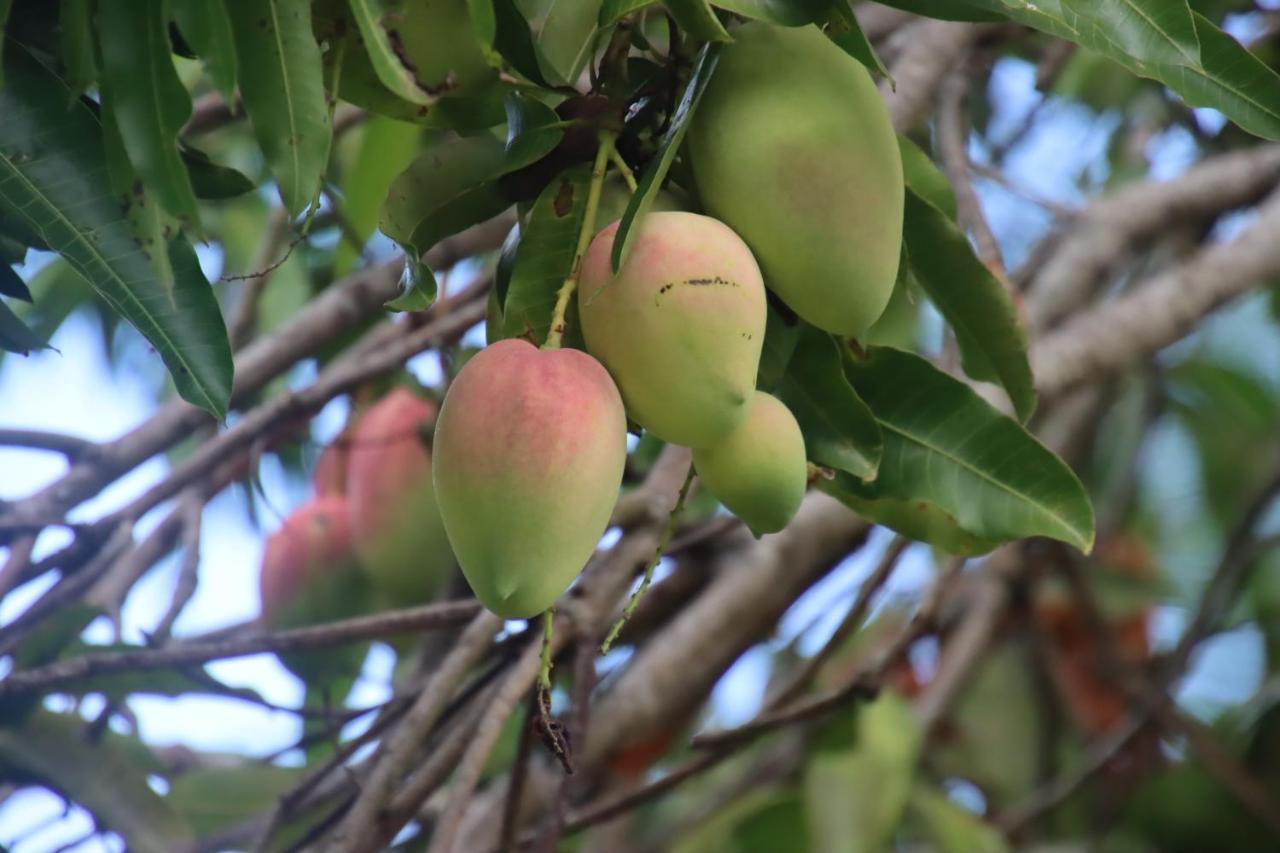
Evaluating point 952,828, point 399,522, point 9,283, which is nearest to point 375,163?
point 399,522

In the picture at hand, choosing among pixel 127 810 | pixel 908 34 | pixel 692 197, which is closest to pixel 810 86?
pixel 692 197

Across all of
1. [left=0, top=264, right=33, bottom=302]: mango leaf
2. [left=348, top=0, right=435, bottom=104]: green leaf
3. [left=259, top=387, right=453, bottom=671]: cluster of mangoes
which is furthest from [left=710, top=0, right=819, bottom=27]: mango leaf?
[left=259, top=387, right=453, bottom=671]: cluster of mangoes

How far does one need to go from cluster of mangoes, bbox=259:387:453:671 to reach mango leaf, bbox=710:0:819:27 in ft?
2.54

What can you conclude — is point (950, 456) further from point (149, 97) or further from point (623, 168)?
point (149, 97)

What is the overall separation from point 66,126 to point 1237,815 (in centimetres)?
158

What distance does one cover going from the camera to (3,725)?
3.00 ft

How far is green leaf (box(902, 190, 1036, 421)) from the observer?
0.67 metres

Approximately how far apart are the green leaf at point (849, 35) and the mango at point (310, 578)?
811mm

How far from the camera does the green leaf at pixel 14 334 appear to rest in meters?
0.67

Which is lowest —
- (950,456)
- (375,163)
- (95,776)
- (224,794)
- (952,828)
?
(952,828)

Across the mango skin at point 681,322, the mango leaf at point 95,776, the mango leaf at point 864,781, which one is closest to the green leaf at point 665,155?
the mango skin at point 681,322

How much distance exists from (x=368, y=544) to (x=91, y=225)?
76cm

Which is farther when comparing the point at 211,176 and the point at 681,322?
the point at 211,176

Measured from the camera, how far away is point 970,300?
70cm
